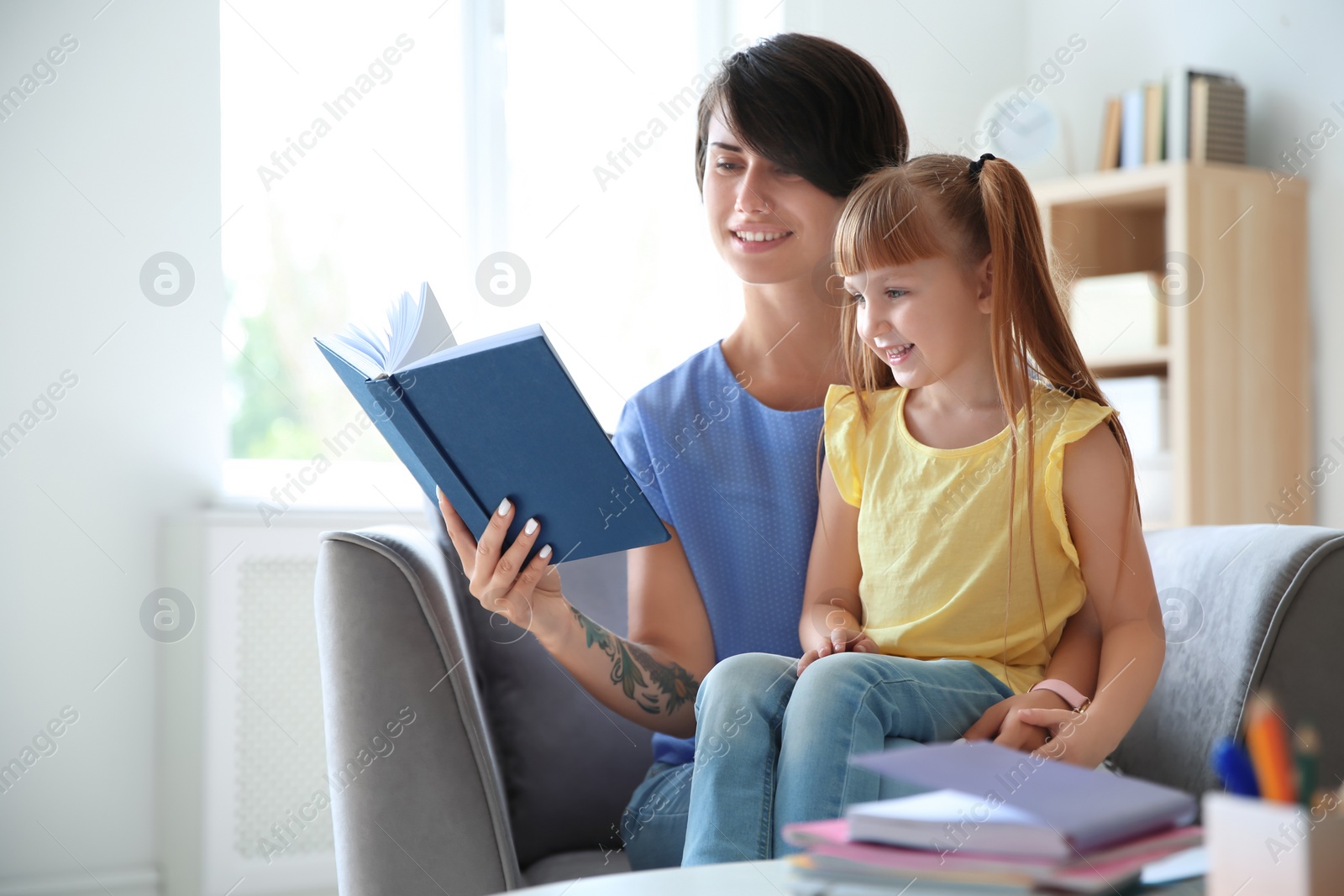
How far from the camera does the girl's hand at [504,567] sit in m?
1.08

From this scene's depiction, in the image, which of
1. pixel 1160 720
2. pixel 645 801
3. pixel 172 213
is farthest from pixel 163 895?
pixel 1160 720

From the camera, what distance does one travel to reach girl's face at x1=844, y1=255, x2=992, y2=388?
117cm

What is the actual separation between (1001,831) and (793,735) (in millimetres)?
358

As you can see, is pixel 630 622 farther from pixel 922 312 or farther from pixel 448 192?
pixel 448 192

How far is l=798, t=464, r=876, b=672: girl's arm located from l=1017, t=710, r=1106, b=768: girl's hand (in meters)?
0.30

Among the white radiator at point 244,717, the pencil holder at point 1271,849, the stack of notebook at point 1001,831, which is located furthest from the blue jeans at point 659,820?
the white radiator at point 244,717

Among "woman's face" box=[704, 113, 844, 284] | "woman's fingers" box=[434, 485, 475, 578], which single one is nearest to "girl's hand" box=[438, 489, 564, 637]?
"woman's fingers" box=[434, 485, 475, 578]

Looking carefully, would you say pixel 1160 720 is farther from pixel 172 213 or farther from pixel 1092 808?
pixel 172 213

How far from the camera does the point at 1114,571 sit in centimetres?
110

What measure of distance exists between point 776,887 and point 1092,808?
22 cm

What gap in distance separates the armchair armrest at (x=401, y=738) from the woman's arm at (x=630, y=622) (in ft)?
Result: 0.21

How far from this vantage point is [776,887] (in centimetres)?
68

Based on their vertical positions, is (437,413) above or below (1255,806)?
above

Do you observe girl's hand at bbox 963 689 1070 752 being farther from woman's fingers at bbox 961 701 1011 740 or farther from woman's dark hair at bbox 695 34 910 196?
woman's dark hair at bbox 695 34 910 196
